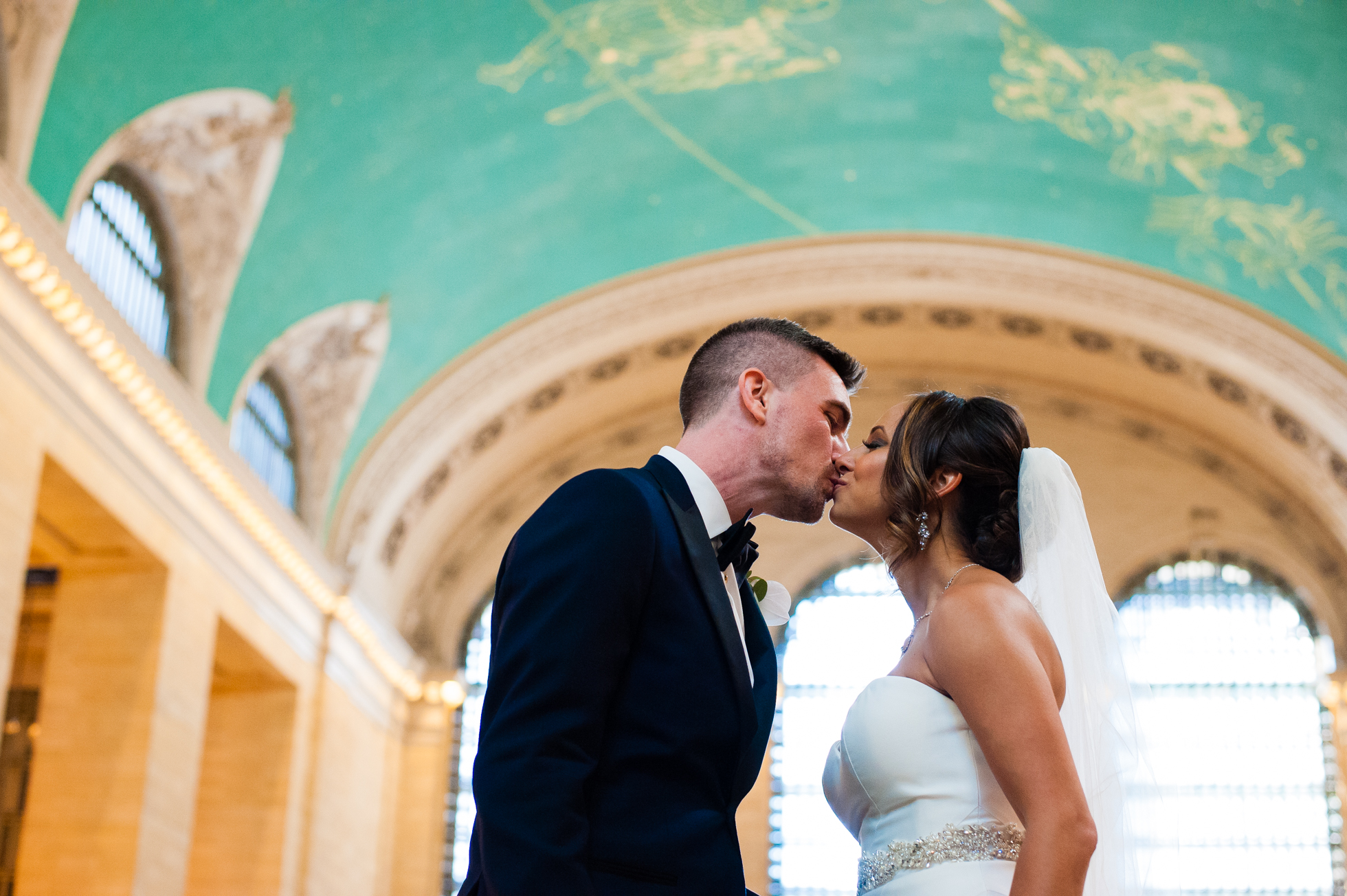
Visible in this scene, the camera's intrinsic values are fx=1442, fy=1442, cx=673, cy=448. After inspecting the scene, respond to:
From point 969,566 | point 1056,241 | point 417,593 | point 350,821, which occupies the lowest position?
point 969,566

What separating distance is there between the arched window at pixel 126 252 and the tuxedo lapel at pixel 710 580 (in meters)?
8.98

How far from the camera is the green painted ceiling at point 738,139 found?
44.6ft

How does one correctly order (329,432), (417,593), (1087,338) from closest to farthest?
(329,432)
(1087,338)
(417,593)

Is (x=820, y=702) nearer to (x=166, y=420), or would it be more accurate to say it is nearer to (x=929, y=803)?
(x=166, y=420)

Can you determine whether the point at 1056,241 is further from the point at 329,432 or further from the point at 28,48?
the point at 28,48

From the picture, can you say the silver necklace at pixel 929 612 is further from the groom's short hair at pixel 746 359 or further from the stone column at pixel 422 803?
the stone column at pixel 422 803

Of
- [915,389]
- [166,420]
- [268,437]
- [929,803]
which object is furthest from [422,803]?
[929,803]

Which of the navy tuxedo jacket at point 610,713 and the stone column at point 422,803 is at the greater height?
the stone column at point 422,803

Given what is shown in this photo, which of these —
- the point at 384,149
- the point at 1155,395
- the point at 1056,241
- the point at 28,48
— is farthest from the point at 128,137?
the point at 1155,395

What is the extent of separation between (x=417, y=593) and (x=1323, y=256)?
39.5ft

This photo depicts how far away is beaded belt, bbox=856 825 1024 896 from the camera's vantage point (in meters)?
3.71

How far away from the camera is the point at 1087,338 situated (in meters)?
18.2

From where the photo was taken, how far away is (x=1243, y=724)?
61.0 ft

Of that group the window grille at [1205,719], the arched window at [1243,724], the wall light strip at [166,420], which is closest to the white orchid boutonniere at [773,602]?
the wall light strip at [166,420]
